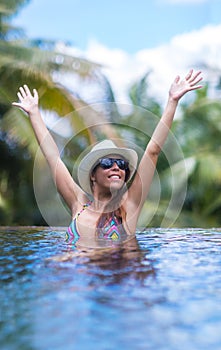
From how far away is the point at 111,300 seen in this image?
4.71 ft

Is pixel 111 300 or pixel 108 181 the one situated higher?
pixel 108 181

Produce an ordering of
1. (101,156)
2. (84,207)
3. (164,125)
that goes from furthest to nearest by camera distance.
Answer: (84,207)
(101,156)
(164,125)


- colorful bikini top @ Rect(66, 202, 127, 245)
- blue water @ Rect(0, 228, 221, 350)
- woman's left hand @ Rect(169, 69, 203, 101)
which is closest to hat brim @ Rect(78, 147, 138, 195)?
colorful bikini top @ Rect(66, 202, 127, 245)

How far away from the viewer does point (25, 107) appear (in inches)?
118

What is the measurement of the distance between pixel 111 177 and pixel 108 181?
2 centimetres

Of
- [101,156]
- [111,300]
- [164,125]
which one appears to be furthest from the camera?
[101,156]

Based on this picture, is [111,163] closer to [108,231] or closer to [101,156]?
[101,156]

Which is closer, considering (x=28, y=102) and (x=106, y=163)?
(x=106, y=163)

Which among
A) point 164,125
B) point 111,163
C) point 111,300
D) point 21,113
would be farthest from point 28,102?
point 21,113

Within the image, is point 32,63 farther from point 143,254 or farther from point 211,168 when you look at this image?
point 143,254

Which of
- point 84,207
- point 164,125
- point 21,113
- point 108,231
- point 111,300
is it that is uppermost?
point 21,113

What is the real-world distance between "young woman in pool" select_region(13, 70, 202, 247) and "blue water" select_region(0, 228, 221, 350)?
0.44m

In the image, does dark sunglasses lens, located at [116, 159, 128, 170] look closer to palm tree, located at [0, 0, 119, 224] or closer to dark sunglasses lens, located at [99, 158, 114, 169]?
dark sunglasses lens, located at [99, 158, 114, 169]

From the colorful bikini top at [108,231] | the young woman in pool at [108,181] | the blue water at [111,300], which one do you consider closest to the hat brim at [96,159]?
the young woman in pool at [108,181]
